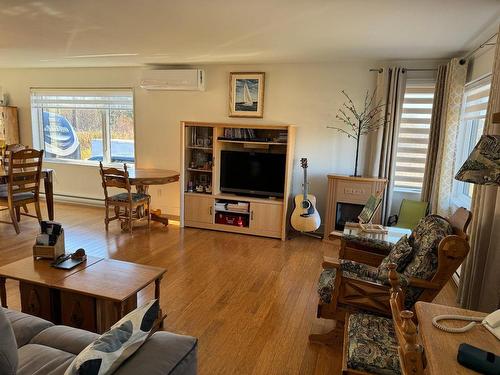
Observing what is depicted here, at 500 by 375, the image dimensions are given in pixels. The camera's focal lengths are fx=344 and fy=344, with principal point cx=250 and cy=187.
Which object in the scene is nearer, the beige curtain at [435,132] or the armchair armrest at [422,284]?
the armchair armrest at [422,284]

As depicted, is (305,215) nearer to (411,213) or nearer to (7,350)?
(411,213)

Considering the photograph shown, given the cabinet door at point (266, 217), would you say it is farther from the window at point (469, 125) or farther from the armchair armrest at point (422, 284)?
the armchair armrest at point (422, 284)

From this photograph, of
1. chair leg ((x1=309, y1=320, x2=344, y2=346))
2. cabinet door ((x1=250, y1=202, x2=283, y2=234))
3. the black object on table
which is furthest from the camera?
cabinet door ((x1=250, y1=202, x2=283, y2=234))

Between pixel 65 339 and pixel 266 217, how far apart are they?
3.19 meters

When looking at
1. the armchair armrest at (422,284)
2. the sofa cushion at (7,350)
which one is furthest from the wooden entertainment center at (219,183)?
the sofa cushion at (7,350)

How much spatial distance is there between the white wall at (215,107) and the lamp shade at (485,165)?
10.4ft

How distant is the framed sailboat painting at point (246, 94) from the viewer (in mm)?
4758

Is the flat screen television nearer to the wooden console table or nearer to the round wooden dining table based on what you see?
the round wooden dining table

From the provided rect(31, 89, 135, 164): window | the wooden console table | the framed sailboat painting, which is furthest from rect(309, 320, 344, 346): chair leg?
rect(31, 89, 135, 164): window

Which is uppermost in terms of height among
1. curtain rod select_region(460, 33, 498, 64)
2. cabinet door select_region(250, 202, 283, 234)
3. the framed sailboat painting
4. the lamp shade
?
curtain rod select_region(460, 33, 498, 64)

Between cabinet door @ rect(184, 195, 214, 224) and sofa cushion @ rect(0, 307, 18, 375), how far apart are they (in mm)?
3638

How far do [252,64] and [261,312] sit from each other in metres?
3.37

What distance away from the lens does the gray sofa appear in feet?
3.81

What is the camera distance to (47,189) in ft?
15.6
